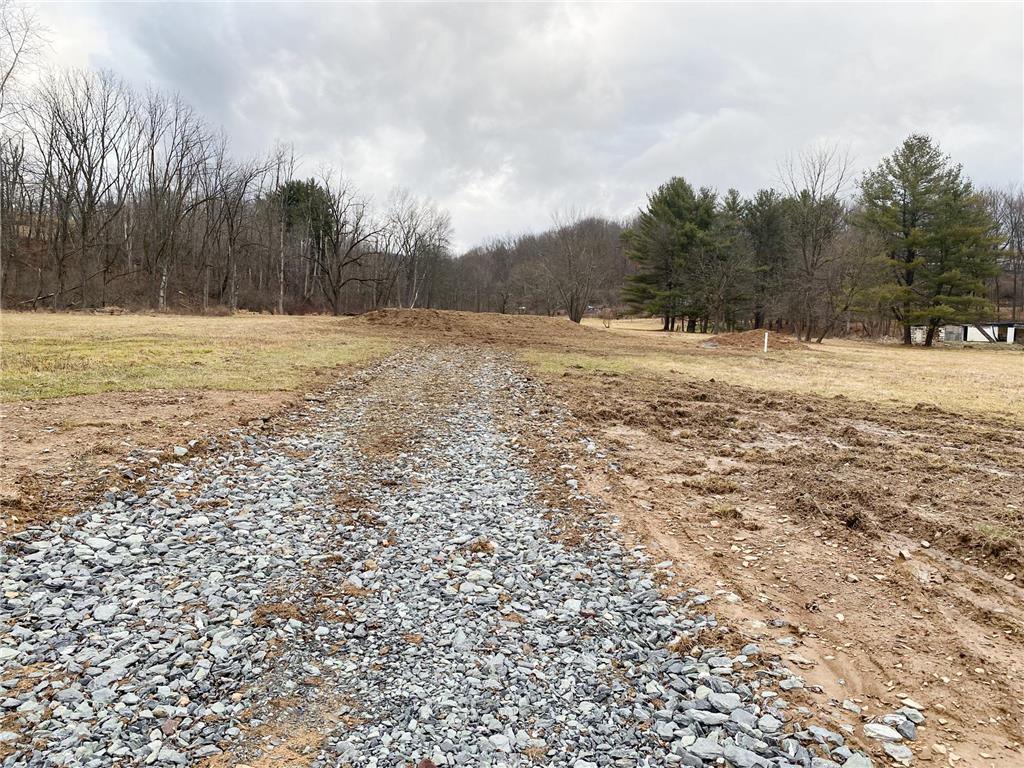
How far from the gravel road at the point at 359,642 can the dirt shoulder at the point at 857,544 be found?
0.45 m

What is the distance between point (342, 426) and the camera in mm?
9148

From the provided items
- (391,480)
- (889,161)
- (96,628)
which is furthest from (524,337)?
(889,161)

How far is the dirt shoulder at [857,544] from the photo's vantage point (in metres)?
3.29

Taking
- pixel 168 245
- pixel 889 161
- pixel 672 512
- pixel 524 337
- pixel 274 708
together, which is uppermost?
pixel 889 161

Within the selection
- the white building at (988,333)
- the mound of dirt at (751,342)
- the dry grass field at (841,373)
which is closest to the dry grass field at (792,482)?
the dry grass field at (841,373)

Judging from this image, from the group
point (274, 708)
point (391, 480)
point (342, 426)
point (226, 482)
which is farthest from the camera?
point (342, 426)

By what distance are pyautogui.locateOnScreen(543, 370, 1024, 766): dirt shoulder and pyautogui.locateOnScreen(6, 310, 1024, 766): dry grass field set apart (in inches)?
0.7

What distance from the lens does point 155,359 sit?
1419cm

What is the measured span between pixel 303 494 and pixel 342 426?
3.02m

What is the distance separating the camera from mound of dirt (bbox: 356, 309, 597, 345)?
93.1 ft

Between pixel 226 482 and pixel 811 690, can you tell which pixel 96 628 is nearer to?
pixel 226 482

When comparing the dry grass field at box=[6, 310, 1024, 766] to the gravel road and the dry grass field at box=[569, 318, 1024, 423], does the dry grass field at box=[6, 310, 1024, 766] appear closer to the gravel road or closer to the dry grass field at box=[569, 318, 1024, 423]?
the dry grass field at box=[569, 318, 1024, 423]

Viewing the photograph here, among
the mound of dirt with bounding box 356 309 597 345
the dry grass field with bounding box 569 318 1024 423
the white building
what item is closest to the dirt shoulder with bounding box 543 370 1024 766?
the dry grass field with bounding box 569 318 1024 423

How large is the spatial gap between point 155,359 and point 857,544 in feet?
50.3
